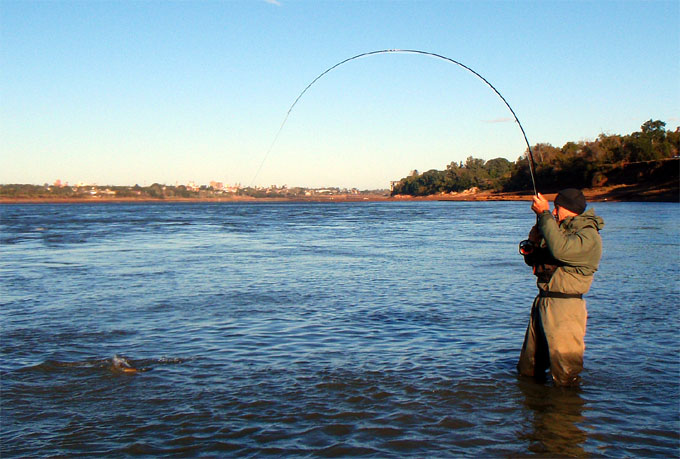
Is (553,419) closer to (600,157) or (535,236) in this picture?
(535,236)

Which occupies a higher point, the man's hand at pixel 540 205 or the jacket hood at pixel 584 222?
the man's hand at pixel 540 205

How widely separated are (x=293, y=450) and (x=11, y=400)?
9.37 feet

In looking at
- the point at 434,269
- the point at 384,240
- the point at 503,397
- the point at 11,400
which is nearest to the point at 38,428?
the point at 11,400

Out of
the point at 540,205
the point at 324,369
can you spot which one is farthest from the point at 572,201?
the point at 324,369

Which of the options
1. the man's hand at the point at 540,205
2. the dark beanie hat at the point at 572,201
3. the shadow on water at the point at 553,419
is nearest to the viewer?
the shadow on water at the point at 553,419

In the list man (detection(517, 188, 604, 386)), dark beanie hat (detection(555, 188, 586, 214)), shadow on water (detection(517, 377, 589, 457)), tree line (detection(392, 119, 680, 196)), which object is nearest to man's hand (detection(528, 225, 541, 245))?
man (detection(517, 188, 604, 386))

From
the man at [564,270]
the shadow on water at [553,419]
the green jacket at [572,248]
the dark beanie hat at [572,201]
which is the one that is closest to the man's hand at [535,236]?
the man at [564,270]

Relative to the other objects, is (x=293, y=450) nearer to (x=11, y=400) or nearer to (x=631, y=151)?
(x=11, y=400)

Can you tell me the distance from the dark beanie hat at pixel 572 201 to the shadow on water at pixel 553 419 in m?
1.68

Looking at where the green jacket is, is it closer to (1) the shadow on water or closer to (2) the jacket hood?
(2) the jacket hood

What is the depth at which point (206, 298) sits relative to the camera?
443 inches

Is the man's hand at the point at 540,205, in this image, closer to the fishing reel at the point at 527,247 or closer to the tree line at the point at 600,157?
the fishing reel at the point at 527,247

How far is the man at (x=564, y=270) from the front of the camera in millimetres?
5066

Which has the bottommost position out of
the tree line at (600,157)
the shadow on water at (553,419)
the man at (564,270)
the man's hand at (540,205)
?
the shadow on water at (553,419)
